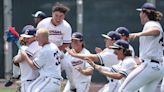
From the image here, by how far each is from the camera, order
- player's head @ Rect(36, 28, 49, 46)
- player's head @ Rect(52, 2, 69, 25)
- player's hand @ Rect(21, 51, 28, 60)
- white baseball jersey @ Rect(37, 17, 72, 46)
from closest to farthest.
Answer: player's head @ Rect(36, 28, 49, 46), player's hand @ Rect(21, 51, 28, 60), player's head @ Rect(52, 2, 69, 25), white baseball jersey @ Rect(37, 17, 72, 46)

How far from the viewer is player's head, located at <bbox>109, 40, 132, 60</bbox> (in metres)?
9.55

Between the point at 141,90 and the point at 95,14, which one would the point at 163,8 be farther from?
the point at 141,90

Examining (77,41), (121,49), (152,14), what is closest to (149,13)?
(152,14)

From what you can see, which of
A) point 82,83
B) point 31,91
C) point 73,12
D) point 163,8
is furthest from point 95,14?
point 31,91

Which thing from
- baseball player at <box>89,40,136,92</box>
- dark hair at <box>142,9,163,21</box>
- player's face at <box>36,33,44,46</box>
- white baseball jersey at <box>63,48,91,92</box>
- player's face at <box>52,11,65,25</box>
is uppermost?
dark hair at <box>142,9,163,21</box>

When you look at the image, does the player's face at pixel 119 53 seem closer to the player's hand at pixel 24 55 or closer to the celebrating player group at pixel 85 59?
the celebrating player group at pixel 85 59

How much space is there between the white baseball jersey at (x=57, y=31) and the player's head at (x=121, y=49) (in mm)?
1624

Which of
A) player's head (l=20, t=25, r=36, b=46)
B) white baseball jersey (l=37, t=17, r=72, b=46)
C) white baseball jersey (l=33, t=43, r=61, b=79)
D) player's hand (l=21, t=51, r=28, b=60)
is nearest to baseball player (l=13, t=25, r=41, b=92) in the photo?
player's head (l=20, t=25, r=36, b=46)

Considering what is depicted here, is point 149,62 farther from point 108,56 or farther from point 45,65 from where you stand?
point 45,65

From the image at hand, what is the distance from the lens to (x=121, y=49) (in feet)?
31.4

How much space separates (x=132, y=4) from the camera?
60.1ft

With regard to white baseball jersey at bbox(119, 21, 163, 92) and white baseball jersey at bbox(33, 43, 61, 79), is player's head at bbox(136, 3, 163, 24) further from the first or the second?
white baseball jersey at bbox(33, 43, 61, 79)

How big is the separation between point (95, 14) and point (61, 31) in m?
7.62

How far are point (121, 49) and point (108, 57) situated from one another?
73 centimetres
